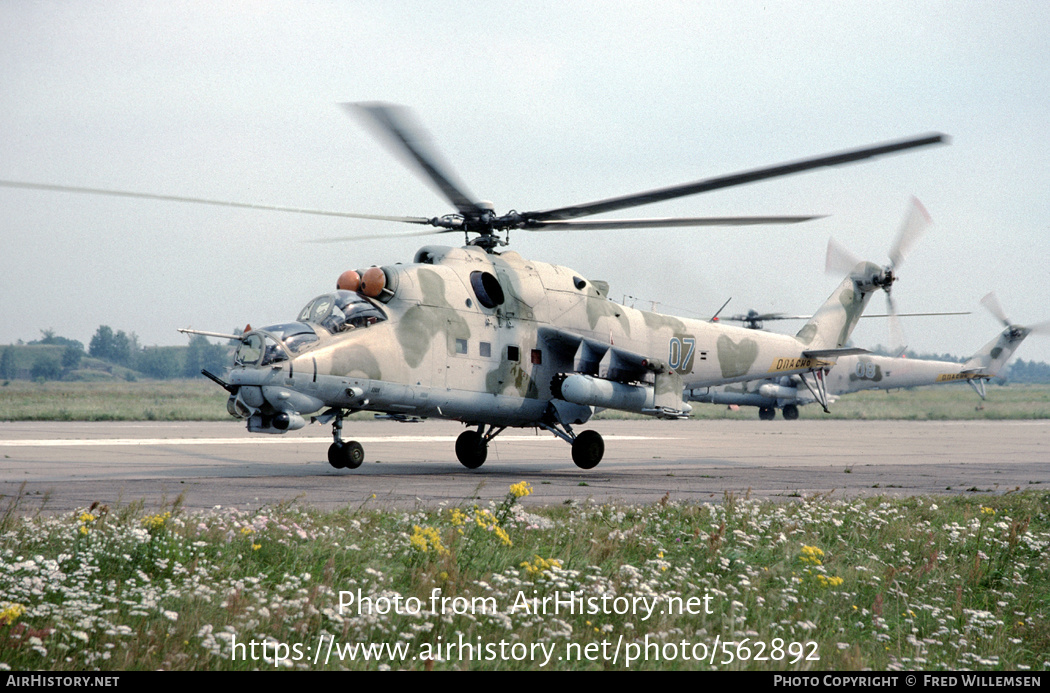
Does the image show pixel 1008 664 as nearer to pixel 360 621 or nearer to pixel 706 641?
pixel 706 641

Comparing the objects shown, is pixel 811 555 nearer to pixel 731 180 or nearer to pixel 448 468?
pixel 731 180

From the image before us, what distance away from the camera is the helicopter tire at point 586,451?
1956cm

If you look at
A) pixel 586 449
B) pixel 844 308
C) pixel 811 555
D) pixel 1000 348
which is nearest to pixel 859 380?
pixel 1000 348

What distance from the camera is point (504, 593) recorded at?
6.64 meters

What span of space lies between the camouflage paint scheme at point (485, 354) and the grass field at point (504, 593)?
240 inches

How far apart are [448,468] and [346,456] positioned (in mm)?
3424

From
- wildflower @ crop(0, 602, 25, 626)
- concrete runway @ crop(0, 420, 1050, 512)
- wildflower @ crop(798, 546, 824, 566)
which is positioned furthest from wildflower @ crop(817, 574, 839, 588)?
wildflower @ crop(0, 602, 25, 626)

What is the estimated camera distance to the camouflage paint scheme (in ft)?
51.1

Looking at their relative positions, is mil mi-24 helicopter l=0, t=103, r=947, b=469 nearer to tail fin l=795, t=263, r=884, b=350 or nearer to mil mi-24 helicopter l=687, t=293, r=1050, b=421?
tail fin l=795, t=263, r=884, b=350

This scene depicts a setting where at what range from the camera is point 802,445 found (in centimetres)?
3034

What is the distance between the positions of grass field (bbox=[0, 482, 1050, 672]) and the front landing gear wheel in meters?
6.85

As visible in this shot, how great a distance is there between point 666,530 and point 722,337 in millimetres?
13773

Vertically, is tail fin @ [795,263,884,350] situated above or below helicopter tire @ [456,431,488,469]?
above
